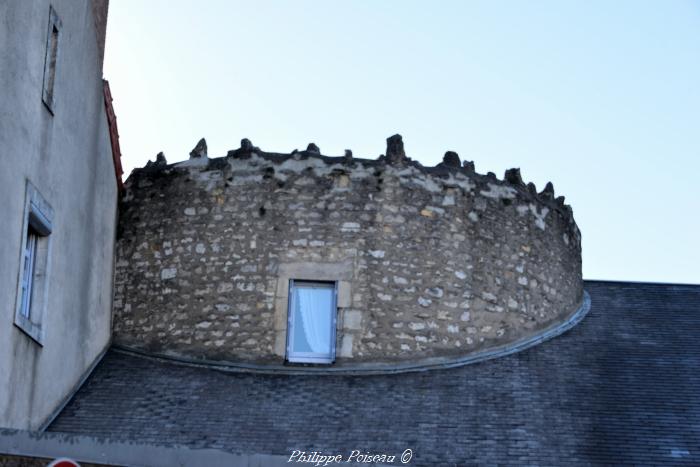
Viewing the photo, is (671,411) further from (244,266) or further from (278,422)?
(244,266)

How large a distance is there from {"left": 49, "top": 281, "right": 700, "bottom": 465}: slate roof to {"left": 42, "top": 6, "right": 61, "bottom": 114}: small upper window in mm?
3526

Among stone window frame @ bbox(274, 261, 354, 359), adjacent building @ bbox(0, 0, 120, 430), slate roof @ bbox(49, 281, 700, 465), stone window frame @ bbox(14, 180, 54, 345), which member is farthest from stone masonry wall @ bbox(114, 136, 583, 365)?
stone window frame @ bbox(14, 180, 54, 345)

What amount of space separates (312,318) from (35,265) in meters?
3.92

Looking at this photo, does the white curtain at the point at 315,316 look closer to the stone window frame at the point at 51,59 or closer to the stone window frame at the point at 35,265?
the stone window frame at the point at 35,265

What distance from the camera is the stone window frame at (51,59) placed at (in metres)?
14.5

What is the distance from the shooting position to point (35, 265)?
1456 cm

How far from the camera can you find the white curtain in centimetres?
1703

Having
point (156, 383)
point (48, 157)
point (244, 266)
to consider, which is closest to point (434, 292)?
point (244, 266)

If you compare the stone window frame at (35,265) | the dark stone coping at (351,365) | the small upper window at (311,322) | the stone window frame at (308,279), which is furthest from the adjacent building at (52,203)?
the small upper window at (311,322)

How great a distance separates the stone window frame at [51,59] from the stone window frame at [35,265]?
3.50 feet

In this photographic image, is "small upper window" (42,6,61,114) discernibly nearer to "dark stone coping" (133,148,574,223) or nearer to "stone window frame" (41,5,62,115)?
"stone window frame" (41,5,62,115)

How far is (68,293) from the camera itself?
15422mm

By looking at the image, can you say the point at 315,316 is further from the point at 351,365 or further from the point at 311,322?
the point at 351,365

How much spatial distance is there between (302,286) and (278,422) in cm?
250
